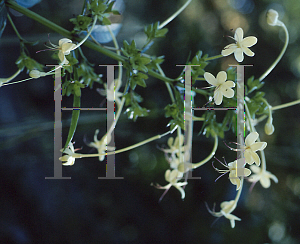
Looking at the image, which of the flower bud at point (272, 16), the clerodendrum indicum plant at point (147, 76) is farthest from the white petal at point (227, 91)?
the flower bud at point (272, 16)

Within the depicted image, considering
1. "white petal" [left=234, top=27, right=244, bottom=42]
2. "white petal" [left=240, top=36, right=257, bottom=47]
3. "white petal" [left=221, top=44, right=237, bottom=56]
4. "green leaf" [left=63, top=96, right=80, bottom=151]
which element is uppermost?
"white petal" [left=234, top=27, right=244, bottom=42]

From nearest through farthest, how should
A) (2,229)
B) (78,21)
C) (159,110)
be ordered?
(78,21)
(2,229)
(159,110)

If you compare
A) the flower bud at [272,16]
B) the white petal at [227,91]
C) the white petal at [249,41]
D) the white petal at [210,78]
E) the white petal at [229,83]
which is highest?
the flower bud at [272,16]

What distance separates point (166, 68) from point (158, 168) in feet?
0.86

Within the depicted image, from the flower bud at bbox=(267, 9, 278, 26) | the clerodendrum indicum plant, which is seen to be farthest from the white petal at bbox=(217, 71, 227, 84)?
the flower bud at bbox=(267, 9, 278, 26)

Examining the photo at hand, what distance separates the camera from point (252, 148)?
198mm

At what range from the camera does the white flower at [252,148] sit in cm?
19

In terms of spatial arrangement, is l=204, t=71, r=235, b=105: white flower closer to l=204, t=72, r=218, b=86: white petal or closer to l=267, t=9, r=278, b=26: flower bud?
l=204, t=72, r=218, b=86: white petal

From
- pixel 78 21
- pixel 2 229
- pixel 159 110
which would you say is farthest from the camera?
pixel 159 110

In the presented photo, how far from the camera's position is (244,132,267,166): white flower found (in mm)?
192

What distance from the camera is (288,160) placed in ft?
2.21

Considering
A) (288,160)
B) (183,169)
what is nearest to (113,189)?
(183,169)

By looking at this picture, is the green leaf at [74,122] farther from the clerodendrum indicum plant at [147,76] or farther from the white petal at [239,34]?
the white petal at [239,34]

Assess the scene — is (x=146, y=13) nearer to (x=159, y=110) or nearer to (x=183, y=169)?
(x=159, y=110)
